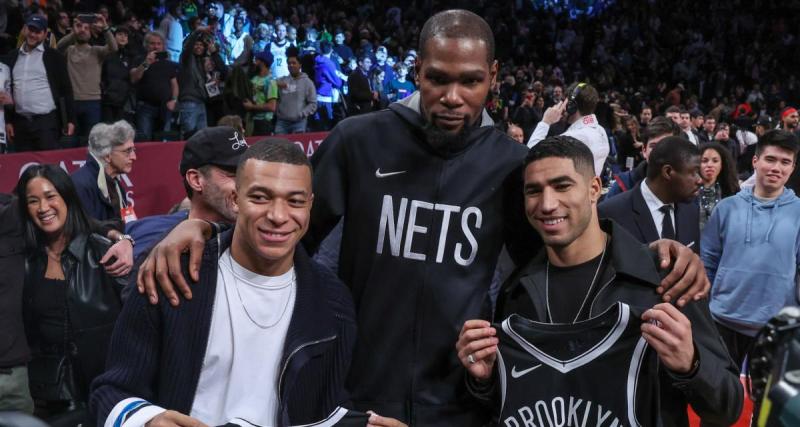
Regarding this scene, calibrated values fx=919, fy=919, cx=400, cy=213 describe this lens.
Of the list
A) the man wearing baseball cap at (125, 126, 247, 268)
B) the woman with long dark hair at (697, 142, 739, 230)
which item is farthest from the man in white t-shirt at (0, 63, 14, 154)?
the woman with long dark hair at (697, 142, 739, 230)

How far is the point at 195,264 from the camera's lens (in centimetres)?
255

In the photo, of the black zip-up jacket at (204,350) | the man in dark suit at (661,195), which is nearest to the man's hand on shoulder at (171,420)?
the black zip-up jacket at (204,350)

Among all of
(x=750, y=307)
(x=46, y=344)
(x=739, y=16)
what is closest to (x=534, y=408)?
(x=46, y=344)

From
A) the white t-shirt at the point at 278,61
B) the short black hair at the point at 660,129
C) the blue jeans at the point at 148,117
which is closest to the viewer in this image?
the short black hair at the point at 660,129

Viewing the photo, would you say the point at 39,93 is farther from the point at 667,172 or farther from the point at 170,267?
the point at 170,267

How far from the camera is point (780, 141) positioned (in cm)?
574

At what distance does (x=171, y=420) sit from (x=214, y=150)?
79.1 inches

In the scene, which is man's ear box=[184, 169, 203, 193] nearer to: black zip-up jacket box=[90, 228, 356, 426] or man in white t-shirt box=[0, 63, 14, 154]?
black zip-up jacket box=[90, 228, 356, 426]

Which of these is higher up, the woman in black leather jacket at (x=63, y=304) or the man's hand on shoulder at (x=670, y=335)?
the man's hand on shoulder at (x=670, y=335)

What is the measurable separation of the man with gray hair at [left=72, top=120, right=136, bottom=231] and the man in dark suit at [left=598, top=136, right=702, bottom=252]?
3523 mm

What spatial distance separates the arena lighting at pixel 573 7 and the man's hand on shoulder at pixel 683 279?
2750 centimetres

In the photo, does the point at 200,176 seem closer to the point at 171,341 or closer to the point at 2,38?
the point at 171,341

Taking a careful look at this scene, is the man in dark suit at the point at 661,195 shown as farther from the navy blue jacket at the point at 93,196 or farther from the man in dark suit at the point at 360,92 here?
the man in dark suit at the point at 360,92

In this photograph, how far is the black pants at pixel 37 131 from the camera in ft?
32.9
